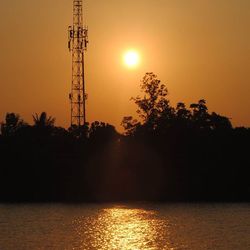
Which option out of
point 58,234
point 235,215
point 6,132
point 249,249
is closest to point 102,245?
point 58,234

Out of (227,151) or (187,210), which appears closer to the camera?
(187,210)

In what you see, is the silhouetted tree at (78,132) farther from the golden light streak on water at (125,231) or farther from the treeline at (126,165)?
the golden light streak on water at (125,231)

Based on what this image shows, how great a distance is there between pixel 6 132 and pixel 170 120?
16821 mm

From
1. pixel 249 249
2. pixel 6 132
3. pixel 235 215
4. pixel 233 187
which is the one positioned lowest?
pixel 249 249

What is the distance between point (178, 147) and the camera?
71.8 metres

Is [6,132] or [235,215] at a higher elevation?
[6,132]

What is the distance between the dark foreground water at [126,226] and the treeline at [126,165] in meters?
7.68

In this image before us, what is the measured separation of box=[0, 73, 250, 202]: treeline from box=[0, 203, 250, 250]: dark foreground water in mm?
7681

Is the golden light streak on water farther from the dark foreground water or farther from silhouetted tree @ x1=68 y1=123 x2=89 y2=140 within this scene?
silhouetted tree @ x1=68 y1=123 x2=89 y2=140

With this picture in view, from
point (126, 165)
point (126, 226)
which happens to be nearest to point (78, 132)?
point (126, 165)

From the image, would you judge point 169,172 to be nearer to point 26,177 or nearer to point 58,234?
point 26,177

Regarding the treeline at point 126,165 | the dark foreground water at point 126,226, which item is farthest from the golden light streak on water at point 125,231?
the treeline at point 126,165

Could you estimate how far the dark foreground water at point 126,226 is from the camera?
39.2 m

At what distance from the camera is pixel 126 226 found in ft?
155
